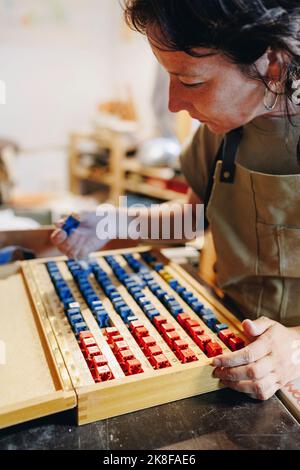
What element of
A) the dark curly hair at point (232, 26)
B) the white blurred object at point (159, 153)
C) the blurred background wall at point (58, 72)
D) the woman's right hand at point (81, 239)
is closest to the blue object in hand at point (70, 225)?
the woman's right hand at point (81, 239)

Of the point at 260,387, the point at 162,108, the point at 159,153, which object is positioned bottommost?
the point at 260,387

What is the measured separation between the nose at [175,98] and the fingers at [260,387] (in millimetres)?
485

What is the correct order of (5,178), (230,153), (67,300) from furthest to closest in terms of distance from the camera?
(5,178)
(230,153)
(67,300)

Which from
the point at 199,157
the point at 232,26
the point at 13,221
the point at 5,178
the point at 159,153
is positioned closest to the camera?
the point at 232,26

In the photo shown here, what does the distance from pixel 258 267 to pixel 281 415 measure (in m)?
0.32

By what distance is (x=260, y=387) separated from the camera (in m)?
0.63

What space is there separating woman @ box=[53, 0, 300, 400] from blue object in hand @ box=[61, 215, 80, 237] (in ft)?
0.05

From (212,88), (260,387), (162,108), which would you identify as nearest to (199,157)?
(212,88)

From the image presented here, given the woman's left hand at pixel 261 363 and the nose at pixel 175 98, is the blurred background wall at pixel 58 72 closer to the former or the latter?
the nose at pixel 175 98

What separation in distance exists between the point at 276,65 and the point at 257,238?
35cm

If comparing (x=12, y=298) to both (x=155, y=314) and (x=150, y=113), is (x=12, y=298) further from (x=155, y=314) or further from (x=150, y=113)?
(x=150, y=113)

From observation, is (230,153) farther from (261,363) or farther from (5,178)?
(5,178)

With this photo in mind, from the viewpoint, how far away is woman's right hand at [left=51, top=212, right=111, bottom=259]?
3.27 ft

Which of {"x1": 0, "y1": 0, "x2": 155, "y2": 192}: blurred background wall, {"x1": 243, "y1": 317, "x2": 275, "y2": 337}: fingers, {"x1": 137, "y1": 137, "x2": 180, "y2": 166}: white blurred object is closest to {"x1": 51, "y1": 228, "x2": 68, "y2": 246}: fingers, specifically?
{"x1": 243, "y1": 317, "x2": 275, "y2": 337}: fingers
